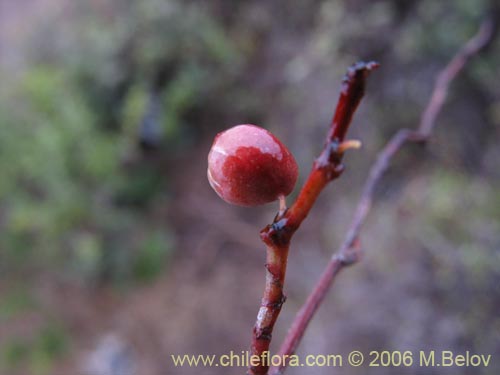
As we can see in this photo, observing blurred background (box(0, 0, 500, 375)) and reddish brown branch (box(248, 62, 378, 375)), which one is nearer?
reddish brown branch (box(248, 62, 378, 375))

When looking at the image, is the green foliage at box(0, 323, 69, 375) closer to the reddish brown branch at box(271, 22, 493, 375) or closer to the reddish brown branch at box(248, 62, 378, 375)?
the reddish brown branch at box(271, 22, 493, 375)

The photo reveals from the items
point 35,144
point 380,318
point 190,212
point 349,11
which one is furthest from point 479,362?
point 35,144

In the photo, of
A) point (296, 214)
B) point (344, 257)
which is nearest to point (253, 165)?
point (296, 214)

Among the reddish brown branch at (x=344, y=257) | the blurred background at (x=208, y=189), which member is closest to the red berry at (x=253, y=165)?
the reddish brown branch at (x=344, y=257)

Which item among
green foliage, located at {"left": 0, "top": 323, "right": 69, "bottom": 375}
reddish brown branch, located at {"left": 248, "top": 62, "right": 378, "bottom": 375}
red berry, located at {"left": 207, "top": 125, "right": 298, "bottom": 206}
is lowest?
reddish brown branch, located at {"left": 248, "top": 62, "right": 378, "bottom": 375}

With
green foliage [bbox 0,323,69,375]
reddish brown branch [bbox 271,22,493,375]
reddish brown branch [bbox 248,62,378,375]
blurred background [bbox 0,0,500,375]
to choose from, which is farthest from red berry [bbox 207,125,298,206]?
green foliage [bbox 0,323,69,375]

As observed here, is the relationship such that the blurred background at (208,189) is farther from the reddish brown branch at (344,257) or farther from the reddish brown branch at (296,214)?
the reddish brown branch at (296,214)
